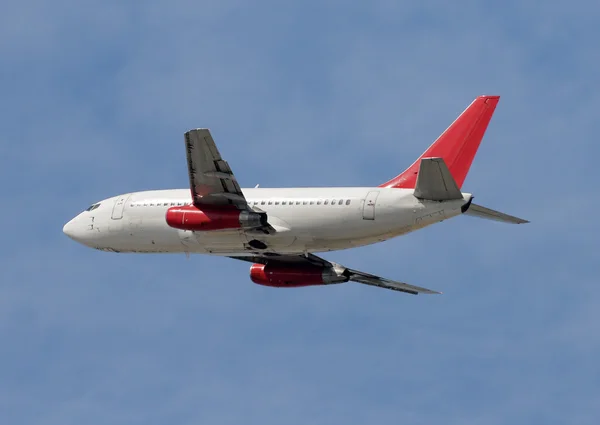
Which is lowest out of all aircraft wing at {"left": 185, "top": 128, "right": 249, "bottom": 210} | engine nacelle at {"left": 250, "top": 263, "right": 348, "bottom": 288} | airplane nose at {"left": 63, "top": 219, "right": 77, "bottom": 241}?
engine nacelle at {"left": 250, "top": 263, "right": 348, "bottom": 288}

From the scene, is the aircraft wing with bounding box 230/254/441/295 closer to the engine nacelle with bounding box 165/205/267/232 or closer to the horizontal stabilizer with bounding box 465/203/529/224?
the engine nacelle with bounding box 165/205/267/232

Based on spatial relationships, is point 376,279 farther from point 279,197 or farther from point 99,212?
point 99,212

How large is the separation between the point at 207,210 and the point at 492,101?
13.5 m

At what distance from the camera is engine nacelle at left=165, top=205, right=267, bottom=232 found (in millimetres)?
57750

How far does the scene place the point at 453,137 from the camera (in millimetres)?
58281

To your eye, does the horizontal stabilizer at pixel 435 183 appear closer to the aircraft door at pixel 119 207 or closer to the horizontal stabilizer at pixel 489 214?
the horizontal stabilizer at pixel 489 214

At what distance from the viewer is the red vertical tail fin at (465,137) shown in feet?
190

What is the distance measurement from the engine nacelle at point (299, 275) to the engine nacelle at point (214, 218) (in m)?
7.37

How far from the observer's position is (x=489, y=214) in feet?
186

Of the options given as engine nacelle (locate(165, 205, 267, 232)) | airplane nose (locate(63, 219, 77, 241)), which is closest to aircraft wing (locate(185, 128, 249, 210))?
engine nacelle (locate(165, 205, 267, 232))

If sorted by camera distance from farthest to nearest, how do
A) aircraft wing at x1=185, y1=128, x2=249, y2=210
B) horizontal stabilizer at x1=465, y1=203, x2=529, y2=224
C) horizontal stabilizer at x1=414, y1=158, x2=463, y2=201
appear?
horizontal stabilizer at x1=465, y1=203, x2=529, y2=224 → aircraft wing at x1=185, y1=128, x2=249, y2=210 → horizontal stabilizer at x1=414, y1=158, x2=463, y2=201

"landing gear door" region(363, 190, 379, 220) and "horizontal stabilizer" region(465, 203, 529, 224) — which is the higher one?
"landing gear door" region(363, 190, 379, 220)

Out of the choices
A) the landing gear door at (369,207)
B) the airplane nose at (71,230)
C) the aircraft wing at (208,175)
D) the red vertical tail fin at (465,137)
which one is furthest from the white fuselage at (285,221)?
the red vertical tail fin at (465,137)

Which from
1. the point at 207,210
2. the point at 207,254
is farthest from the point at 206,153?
the point at 207,254
